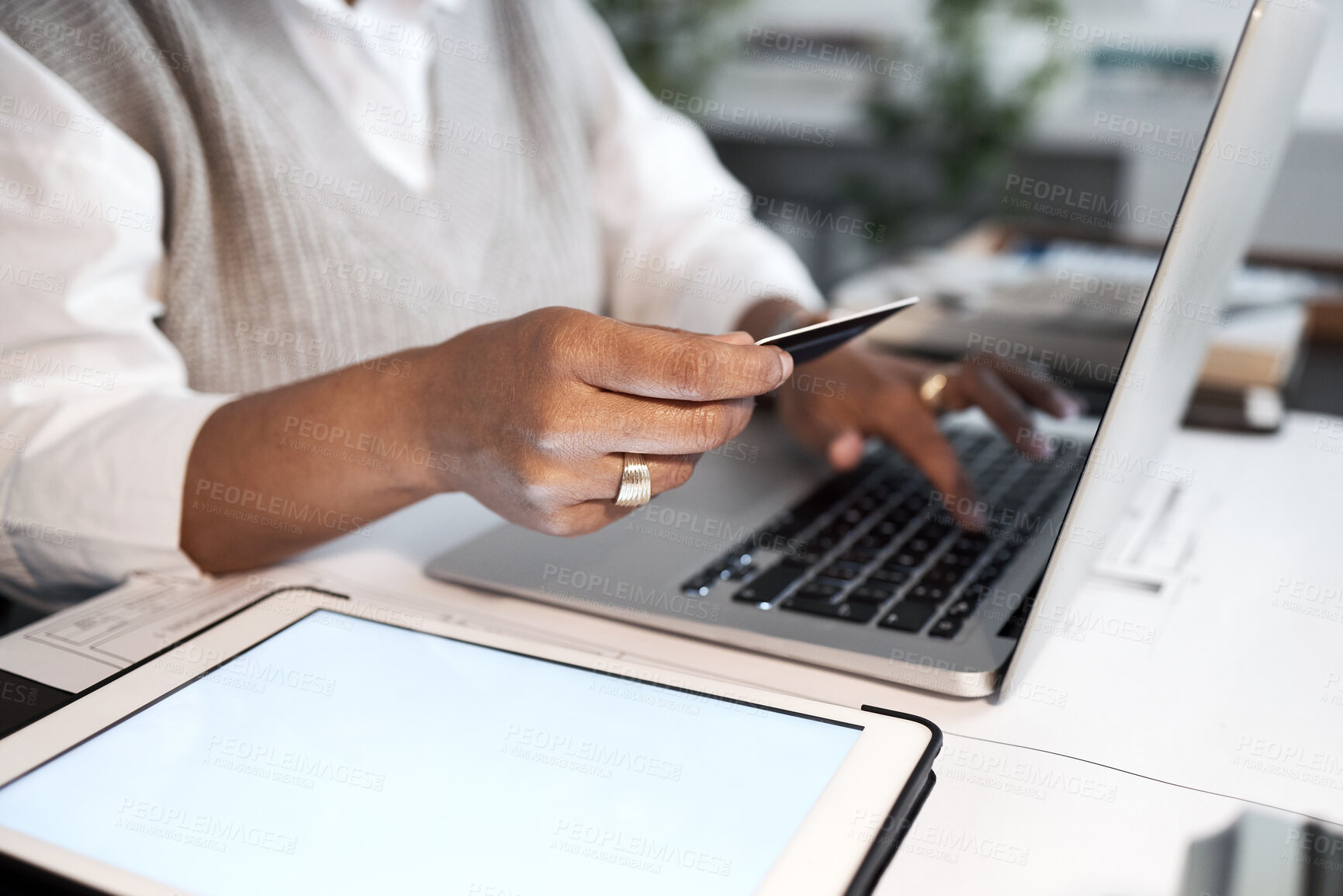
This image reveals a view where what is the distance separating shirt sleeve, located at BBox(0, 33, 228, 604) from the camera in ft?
1.76

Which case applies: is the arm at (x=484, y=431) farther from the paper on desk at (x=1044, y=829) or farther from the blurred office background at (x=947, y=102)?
the blurred office background at (x=947, y=102)

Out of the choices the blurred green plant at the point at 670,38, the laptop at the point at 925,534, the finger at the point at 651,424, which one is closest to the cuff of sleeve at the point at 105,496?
the laptop at the point at 925,534

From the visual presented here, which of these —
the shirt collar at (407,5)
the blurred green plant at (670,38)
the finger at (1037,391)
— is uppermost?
the blurred green plant at (670,38)

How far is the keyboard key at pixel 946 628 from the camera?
456 mm

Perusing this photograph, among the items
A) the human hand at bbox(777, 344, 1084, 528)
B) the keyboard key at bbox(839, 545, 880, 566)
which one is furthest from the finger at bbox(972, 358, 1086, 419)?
the keyboard key at bbox(839, 545, 880, 566)

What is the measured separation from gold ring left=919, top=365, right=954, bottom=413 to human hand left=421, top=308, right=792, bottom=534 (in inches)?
12.9

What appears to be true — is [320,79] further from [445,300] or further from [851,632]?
[851,632]

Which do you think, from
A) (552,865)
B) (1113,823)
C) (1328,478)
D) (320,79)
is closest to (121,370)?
(320,79)

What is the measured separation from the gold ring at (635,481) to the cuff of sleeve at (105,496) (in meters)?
0.25

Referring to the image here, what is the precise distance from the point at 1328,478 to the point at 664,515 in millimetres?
483

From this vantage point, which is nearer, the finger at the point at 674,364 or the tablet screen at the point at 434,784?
the tablet screen at the point at 434,784

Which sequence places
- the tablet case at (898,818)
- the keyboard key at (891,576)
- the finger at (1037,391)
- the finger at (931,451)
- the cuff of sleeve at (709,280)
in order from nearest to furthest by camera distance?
the tablet case at (898,818)
the keyboard key at (891,576)
the finger at (931,451)
the finger at (1037,391)
the cuff of sleeve at (709,280)

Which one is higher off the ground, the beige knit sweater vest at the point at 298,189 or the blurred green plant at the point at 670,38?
the blurred green plant at the point at 670,38

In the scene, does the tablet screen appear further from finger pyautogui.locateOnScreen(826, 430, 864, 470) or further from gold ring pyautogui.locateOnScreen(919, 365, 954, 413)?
gold ring pyautogui.locateOnScreen(919, 365, 954, 413)
